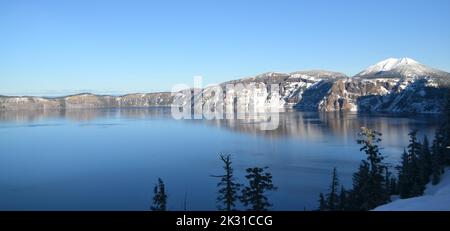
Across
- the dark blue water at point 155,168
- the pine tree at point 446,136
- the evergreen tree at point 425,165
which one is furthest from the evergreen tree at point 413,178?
the dark blue water at point 155,168

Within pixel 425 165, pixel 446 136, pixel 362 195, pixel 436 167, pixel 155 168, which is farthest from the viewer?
pixel 155 168

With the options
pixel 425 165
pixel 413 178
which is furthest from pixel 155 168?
pixel 425 165

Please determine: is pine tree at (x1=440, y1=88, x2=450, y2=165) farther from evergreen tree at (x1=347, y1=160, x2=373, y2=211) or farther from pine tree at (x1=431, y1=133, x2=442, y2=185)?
evergreen tree at (x1=347, y1=160, x2=373, y2=211)

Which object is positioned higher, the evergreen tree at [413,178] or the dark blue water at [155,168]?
the evergreen tree at [413,178]

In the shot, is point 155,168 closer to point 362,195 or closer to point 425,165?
point 425,165

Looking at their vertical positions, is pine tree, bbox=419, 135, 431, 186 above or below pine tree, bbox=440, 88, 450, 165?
below

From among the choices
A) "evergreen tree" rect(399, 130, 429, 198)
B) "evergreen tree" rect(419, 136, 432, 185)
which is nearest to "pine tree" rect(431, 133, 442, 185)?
"evergreen tree" rect(419, 136, 432, 185)

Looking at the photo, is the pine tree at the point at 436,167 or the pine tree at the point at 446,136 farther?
the pine tree at the point at 446,136

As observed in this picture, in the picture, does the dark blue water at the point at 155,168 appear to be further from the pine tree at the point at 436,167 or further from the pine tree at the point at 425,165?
the pine tree at the point at 436,167

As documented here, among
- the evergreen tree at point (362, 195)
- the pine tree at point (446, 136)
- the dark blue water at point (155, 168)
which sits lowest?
the dark blue water at point (155, 168)

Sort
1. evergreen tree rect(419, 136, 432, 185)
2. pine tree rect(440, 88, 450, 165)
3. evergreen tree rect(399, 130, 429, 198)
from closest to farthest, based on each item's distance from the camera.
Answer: evergreen tree rect(399, 130, 429, 198)
evergreen tree rect(419, 136, 432, 185)
pine tree rect(440, 88, 450, 165)

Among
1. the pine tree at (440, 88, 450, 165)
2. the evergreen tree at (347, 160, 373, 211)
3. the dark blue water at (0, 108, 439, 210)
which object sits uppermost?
the pine tree at (440, 88, 450, 165)
